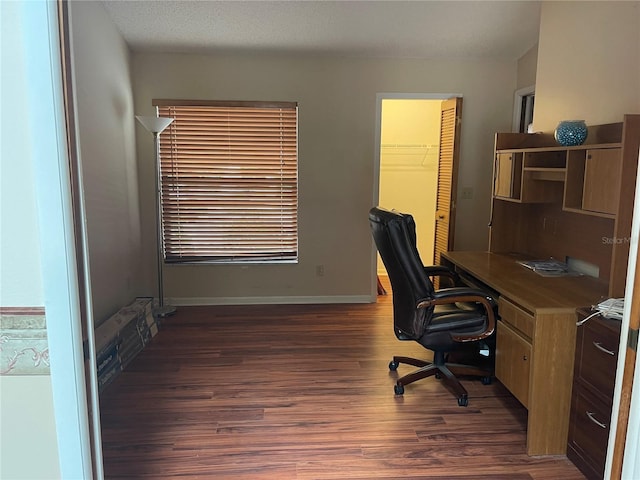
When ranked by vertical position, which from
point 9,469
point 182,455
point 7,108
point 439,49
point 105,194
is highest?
point 439,49

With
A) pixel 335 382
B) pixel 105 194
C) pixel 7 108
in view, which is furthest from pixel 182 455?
pixel 105 194

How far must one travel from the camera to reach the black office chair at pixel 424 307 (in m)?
2.50

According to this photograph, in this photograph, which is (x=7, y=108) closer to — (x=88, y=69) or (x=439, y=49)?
(x=88, y=69)

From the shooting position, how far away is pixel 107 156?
3.66 meters

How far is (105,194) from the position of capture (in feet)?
11.9

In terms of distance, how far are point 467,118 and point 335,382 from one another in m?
3.01

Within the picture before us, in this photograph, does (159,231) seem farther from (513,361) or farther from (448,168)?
(513,361)

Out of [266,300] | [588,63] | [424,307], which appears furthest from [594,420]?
[266,300]

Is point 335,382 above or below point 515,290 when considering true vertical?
below

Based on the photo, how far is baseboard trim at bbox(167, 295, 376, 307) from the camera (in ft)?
15.4

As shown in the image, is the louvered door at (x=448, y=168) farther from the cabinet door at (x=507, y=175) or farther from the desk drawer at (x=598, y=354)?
the desk drawer at (x=598, y=354)

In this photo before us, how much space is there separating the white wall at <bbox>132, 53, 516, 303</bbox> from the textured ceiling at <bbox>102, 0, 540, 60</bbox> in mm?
159

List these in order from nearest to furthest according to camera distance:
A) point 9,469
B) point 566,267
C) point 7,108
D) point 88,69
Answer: point 7,108
point 9,469
point 566,267
point 88,69

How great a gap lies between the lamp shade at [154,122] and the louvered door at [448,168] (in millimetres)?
2672
